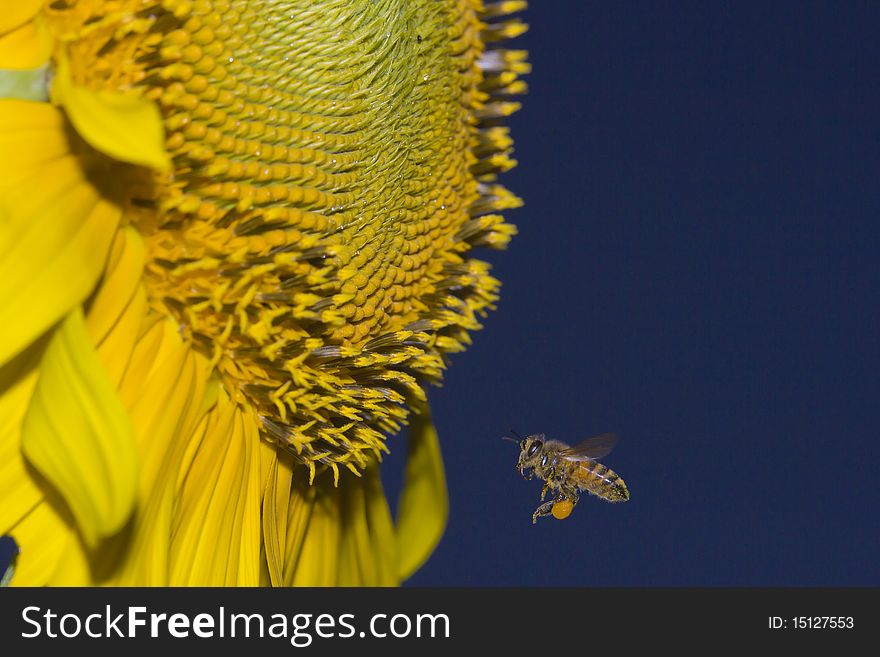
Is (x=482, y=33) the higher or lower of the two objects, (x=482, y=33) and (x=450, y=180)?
the higher

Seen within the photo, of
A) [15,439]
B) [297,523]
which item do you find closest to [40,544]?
[15,439]

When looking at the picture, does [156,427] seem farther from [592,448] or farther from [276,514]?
[592,448]

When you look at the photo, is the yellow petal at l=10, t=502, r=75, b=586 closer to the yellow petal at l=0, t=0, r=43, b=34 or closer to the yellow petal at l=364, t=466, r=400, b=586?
the yellow petal at l=0, t=0, r=43, b=34

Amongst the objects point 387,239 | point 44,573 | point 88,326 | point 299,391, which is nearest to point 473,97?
point 387,239

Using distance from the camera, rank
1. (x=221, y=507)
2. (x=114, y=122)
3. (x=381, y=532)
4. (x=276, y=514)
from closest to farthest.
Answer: (x=114, y=122) → (x=221, y=507) → (x=276, y=514) → (x=381, y=532)

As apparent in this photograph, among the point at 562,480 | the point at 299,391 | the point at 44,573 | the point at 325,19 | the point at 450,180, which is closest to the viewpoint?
the point at 44,573

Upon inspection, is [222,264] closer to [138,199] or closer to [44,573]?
[138,199]

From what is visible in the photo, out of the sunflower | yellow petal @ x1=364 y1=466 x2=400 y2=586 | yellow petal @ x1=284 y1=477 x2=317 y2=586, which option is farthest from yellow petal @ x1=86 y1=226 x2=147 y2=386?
yellow petal @ x1=364 y1=466 x2=400 y2=586
